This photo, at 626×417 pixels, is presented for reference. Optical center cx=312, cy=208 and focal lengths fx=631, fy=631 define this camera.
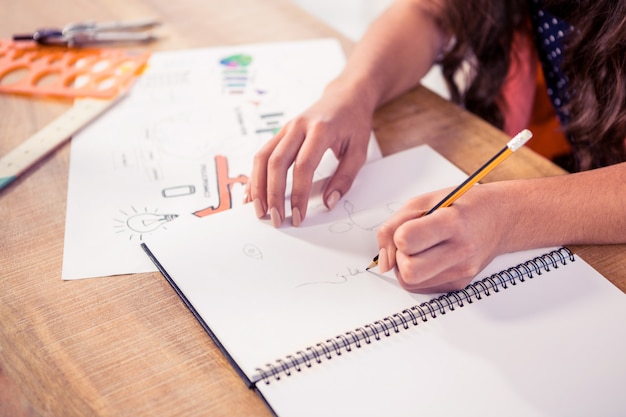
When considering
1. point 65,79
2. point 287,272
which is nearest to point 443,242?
point 287,272

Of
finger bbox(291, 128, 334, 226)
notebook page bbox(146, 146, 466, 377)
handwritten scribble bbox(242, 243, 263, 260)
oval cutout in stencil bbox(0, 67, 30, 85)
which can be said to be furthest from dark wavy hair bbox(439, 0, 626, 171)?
oval cutout in stencil bbox(0, 67, 30, 85)

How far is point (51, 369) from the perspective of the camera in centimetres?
55

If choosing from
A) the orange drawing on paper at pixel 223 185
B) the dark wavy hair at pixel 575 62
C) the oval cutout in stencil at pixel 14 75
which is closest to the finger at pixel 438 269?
the orange drawing on paper at pixel 223 185

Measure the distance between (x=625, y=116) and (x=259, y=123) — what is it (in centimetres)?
48

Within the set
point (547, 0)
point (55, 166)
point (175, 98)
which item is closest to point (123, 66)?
point (175, 98)

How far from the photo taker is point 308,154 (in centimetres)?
71

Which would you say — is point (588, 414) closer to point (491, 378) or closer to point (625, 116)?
point (491, 378)

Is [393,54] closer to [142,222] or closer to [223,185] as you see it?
[223,185]

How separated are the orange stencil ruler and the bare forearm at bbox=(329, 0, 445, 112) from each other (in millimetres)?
337

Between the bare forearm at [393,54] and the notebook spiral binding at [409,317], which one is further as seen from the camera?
the bare forearm at [393,54]

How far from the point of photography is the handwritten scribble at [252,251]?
0.64 meters

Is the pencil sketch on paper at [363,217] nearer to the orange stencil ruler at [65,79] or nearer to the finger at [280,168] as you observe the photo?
the finger at [280,168]

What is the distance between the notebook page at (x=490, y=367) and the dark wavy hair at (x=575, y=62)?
1.07 feet

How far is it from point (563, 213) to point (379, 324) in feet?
0.79
